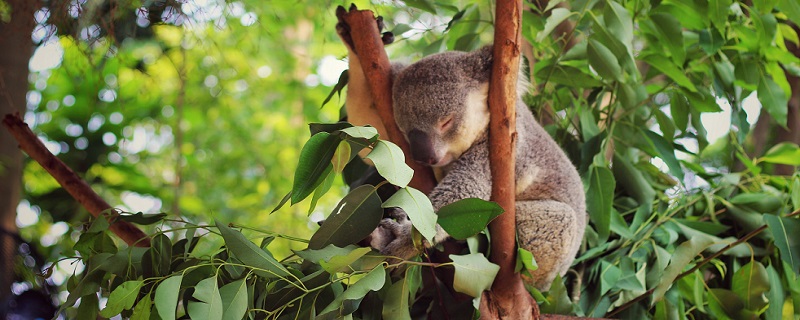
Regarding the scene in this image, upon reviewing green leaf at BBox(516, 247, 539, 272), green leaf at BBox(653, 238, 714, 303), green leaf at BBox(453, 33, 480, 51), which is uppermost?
green leaf at BBox(453, 33, 480, 51)

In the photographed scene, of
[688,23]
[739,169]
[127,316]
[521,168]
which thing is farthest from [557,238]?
[739,169]

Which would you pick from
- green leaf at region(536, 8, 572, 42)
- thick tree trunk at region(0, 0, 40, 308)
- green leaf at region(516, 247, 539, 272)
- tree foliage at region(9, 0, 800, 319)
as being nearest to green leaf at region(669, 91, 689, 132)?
tree foliage at region(9, 0, 800, 319)

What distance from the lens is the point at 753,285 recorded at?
257 centimetres

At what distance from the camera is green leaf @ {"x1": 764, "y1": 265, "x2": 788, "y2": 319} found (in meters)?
2.52

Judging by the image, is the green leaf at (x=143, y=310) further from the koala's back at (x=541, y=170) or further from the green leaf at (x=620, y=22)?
the green leaf at (x=620, y=22)

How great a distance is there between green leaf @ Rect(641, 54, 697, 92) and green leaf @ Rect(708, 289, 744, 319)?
0.79 meters

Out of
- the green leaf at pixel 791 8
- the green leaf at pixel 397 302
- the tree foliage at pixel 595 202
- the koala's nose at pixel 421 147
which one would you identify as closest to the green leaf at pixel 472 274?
the tree foliage at pixel 595 202

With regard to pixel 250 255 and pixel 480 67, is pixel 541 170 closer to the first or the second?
pixel 480 67

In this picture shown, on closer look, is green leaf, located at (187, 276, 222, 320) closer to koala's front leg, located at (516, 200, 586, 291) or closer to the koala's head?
the koala's head

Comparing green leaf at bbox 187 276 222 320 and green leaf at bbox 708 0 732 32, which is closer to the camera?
green leaf at bbox 187 276 222 320

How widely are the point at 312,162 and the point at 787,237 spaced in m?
1.63

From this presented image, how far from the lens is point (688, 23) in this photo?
297 centimetres

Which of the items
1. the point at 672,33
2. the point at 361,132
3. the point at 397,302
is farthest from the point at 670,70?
the point at 361,132

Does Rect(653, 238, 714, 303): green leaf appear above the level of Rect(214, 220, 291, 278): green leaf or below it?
below
